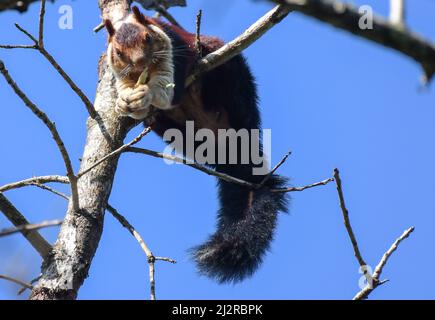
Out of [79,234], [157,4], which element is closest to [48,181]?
[79,234]

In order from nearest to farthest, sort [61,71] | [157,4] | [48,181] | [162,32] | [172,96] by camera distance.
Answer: [61,71], [48,181], [172,96], [162,32], [157,4]

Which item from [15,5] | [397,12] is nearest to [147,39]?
[15,5]

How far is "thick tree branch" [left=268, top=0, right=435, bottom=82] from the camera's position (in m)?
1.54

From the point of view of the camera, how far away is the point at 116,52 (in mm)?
5738

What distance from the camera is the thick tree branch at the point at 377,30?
1.54 metres

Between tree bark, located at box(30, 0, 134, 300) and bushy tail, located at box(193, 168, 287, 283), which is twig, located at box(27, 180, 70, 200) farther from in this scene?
bushy tail, located at box(193, 168, 287, 283)

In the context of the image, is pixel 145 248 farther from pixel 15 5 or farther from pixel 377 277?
pixel 15 5

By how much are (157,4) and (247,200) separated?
232cm

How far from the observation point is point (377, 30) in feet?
5.25

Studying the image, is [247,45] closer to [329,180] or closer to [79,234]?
[329,180]

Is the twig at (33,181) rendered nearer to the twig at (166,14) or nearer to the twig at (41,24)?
the twig at (41,24)

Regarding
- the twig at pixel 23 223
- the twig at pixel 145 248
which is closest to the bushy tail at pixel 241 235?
the twig at pixel 145 248

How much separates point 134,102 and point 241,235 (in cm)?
161

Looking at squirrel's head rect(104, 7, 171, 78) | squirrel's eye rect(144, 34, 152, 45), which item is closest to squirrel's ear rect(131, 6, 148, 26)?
squirrel's head rect(104, 7, 171, 78)
